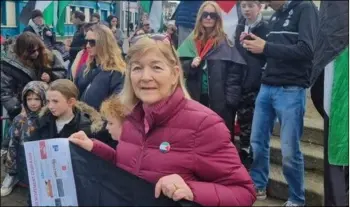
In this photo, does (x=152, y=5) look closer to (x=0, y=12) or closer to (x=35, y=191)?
(x=35, y=191)

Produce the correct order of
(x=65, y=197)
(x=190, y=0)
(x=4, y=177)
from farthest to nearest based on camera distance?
(x=190, y=0) < (x=4, y=177) < (x=65, y=197)

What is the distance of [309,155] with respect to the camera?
4215mm

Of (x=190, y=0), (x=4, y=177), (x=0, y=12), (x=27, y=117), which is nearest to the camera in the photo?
(x=27, y=117)

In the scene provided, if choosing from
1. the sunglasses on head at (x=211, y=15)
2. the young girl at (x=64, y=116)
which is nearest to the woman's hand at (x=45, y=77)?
the young girl at (x=64, y=116)

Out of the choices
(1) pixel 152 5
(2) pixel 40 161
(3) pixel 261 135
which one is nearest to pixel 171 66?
(2) pixel 40 161

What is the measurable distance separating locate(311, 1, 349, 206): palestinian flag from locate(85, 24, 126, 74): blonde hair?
153 centimetres

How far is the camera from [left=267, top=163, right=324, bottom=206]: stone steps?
3.76m

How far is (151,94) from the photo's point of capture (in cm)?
169

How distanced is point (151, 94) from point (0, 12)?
11.9m

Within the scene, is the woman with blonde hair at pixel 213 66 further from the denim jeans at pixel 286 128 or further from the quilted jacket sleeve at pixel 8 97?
the quilted jacket sleeve at pixel 8 97

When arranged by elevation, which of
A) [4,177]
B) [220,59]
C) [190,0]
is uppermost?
[190,0]

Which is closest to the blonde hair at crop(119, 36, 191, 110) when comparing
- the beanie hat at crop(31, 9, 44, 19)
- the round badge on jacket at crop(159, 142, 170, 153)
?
the round badge on jacket at crop(159, 142, 170, 153)

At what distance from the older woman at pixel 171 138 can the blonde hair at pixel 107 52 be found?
180cm

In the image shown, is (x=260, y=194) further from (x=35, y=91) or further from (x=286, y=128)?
(x=35, y=91)
